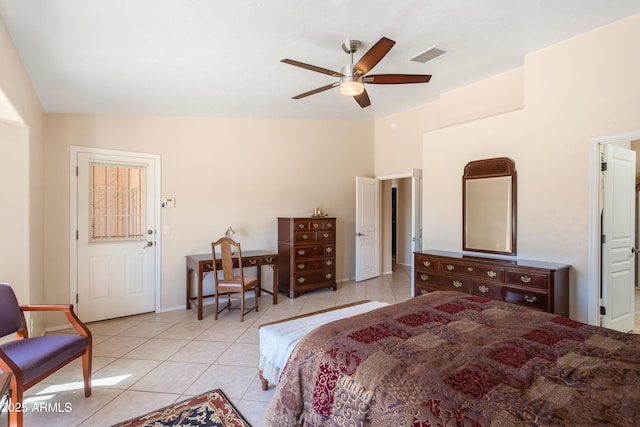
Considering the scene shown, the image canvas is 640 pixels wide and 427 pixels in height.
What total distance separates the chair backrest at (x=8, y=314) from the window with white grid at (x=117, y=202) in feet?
5.83

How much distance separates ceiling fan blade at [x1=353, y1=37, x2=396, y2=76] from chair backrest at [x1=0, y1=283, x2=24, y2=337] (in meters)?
3.07

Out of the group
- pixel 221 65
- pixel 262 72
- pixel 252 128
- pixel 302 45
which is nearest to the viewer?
pixel 302 45

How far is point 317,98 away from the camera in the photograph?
443cm

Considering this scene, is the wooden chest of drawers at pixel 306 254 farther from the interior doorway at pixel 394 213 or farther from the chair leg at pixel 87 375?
the interior doorway at pixel 394 213

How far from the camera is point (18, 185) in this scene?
2.80 metres

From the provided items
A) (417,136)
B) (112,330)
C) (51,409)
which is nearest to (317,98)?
(417,136)

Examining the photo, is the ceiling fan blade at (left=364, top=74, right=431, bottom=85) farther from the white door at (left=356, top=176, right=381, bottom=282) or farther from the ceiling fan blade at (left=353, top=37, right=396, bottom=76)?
the white door at (left=356, top=176, right=381, bottom=282)

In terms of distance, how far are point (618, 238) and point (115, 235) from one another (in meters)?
5.68

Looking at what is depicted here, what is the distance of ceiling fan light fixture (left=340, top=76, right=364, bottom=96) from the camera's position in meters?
2.73

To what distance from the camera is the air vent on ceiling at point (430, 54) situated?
320 centimetres

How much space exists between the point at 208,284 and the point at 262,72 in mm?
3002

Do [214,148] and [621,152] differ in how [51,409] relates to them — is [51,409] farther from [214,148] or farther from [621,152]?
[621,152]

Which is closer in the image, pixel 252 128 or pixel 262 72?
pixel 262 72

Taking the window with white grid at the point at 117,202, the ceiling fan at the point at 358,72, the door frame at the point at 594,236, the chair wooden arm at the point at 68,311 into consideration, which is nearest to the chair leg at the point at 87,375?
the chair wooden arm at the point at 68,311
